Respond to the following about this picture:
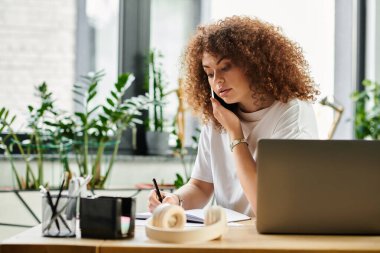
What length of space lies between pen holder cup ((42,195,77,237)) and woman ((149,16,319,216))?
65cm

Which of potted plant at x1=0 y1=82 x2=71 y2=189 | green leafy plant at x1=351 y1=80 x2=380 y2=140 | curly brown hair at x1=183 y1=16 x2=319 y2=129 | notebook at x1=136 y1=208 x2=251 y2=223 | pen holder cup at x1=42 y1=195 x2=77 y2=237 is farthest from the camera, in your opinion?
green leafy plant at x1=351 y1=80 x2=380 y2=140

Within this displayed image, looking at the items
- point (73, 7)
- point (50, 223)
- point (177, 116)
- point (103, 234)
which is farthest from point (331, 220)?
point (73, 7)

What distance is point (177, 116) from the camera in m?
3.91

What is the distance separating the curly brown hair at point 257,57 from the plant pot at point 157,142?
1477mm

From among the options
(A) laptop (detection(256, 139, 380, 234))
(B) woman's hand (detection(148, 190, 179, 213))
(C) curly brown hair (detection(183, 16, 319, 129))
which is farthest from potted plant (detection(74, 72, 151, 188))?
(A) laptop (detection(256, 139, 380, 234))

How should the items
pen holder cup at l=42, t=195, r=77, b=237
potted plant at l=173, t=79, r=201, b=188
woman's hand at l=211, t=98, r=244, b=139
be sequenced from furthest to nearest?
potted plant at l=173, t=79, r=201, b=188
woman's hand at l=211, t=98, r=244, b=139
pen holder cup at l=42, t=195, r=77, b=237

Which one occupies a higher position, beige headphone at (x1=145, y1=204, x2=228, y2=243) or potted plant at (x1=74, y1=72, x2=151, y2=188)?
potted plant at (x1=74, y1=72, x2=151, y2=188)

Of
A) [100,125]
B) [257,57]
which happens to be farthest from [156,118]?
[257,57]

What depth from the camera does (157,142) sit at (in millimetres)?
3938

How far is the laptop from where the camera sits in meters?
1.49

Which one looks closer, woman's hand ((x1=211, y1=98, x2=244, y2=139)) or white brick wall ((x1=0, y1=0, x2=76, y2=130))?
woman's hand ((x1=211, y1=98, x2=244, y2=139))

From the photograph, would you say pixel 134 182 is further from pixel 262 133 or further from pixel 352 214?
pixel 352 214

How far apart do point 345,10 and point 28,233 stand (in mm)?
3365

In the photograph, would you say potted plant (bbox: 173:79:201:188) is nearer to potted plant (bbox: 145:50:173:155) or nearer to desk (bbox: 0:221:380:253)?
potted plant (bbox: 145:50:173:155)
